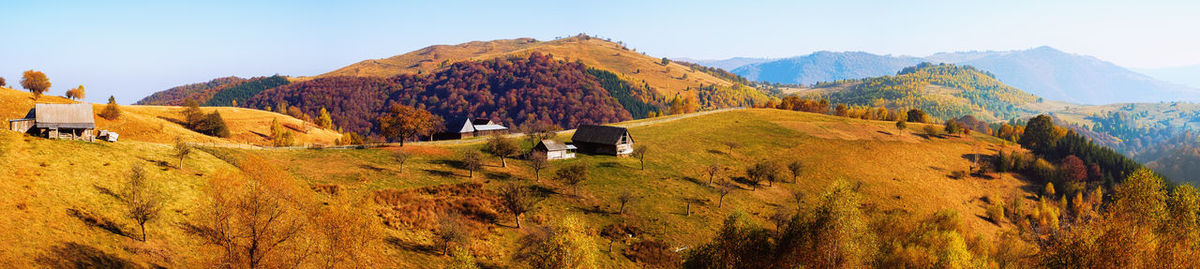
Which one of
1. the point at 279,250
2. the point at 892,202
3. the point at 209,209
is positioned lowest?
the point at 892,202

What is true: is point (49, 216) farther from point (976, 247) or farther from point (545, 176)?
point (976, 247)

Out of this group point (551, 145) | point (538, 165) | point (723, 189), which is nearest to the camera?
point (538, 165)

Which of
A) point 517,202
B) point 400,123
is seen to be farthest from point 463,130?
point 517,202

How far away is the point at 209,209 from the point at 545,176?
4336cm

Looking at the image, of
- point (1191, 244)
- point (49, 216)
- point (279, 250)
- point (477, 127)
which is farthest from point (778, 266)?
point (477, 127)

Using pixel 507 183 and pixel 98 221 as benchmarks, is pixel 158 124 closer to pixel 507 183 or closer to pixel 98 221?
pixel 507 183

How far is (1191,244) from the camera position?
2270 cm

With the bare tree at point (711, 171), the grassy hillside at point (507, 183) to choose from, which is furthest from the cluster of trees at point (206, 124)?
the bare tree at point (711, 171)

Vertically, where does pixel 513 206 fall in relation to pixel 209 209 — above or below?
below

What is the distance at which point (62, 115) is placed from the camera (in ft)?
151

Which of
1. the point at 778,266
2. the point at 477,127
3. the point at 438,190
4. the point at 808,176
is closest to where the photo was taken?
the point at 778,266

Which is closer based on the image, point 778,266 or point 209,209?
point 209,209

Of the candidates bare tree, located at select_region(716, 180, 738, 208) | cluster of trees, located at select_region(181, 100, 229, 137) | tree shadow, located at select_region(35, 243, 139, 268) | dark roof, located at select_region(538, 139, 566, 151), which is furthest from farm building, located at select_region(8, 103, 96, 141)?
bare tree, located at select_region(716, 180, 738, 208)

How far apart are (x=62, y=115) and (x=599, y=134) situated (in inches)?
2535
